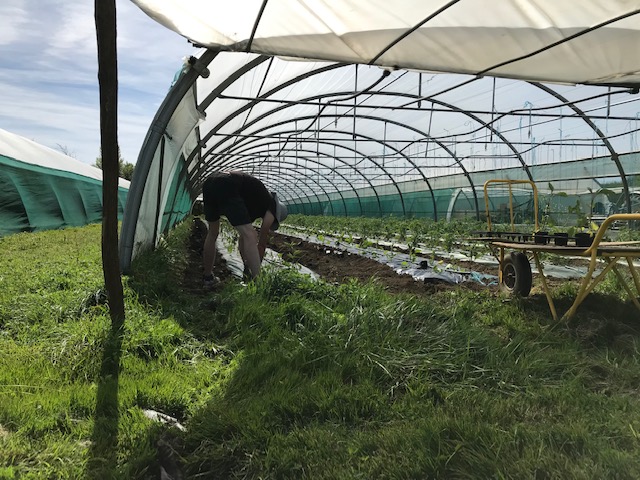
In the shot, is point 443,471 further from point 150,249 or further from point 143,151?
point 150,249

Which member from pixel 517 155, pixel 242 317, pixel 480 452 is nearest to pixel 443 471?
pixel 480 452

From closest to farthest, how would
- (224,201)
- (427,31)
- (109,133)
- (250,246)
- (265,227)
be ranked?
1. (109,133)
2. (427,31)
3. (250,246)
4. (224,201)
5. (265,227)

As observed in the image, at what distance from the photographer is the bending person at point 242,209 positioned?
4.56 meters

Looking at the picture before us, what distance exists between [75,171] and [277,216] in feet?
40.7

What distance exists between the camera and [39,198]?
11453mm

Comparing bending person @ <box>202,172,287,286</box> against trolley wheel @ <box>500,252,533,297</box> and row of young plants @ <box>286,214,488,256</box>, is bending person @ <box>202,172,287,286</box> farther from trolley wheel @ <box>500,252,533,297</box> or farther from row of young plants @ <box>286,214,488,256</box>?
row of young plants @ <box>286,214,488,256</box>

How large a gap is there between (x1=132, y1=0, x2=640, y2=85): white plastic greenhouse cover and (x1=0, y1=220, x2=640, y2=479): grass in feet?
7.56

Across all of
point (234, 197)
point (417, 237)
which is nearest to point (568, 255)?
point (234, 197)

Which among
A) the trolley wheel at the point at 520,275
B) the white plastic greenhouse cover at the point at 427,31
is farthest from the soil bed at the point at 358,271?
the white plastic greenhouse cover at the point at 427,31

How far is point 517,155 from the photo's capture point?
14.7 meters

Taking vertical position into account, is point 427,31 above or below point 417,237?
above

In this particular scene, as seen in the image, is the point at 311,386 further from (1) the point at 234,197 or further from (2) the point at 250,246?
(1) the point at 234,197

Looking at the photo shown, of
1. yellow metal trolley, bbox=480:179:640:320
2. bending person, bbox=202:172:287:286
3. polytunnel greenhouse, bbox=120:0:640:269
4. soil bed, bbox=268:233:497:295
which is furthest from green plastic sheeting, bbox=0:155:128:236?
yellow metal trolley, bbox=480:179:640:320

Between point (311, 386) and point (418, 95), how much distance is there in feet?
28.8
